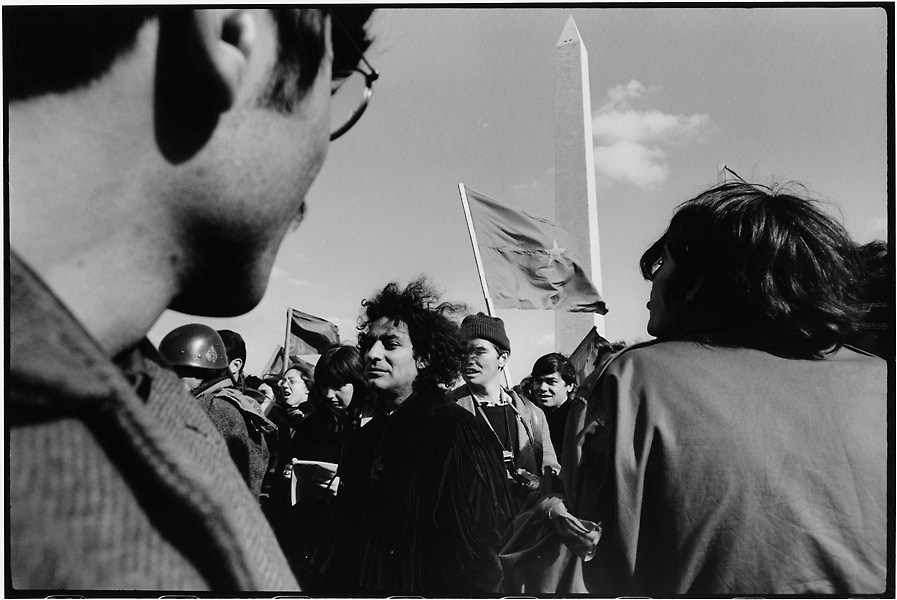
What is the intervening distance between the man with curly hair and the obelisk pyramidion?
0.63m

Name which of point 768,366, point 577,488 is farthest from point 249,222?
point 768,366

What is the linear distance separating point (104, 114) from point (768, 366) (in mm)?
1996

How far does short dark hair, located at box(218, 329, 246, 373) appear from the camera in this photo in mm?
3600

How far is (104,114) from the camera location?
117cm

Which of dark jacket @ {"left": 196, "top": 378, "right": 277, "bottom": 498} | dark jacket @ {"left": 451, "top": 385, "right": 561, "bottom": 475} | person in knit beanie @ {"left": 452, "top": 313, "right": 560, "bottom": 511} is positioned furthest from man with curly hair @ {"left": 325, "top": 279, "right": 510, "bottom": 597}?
dark jacket @ {"left": 196, "top": 378, "right": 277, "bottom": 498}

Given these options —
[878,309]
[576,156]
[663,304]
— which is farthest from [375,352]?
[878,309]

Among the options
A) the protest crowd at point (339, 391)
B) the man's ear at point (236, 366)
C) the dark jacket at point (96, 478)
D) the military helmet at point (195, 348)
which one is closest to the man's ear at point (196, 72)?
the protest crowd at point (339, 391)

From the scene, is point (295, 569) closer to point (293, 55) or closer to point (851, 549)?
point (851, 549)

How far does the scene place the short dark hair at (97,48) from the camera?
1206 mm

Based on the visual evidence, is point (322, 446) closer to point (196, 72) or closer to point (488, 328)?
point (488, 328)

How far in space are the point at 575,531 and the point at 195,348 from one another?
173 cm

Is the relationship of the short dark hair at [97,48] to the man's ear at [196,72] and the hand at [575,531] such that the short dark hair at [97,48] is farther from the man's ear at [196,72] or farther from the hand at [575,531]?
the hand at [575,531]

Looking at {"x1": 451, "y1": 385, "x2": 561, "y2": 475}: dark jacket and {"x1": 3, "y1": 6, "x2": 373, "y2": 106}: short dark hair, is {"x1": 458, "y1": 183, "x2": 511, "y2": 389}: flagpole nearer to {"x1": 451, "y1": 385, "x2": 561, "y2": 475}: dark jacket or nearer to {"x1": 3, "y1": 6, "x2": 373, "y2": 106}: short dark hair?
{"x1": 451, "y1": 385, "x2": 561, "y2": 475}: dark jacket

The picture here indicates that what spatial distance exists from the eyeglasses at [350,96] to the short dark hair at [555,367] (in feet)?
6.32
